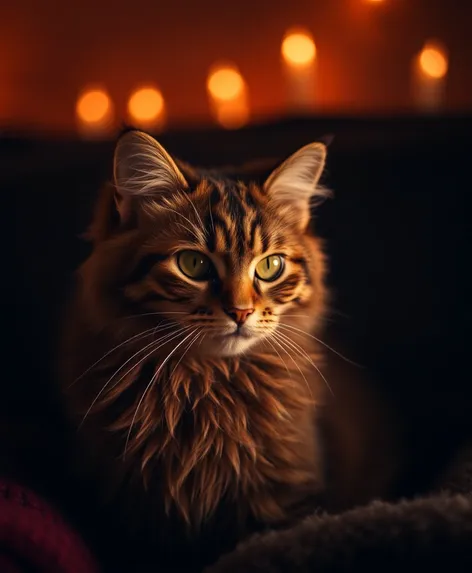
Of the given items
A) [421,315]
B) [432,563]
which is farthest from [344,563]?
[421,315]

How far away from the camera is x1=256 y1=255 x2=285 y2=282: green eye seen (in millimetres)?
1132

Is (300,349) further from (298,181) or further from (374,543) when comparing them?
(374,543)

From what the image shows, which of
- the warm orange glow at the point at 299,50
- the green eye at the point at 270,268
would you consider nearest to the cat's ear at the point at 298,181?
the green eye at the point at 270,268

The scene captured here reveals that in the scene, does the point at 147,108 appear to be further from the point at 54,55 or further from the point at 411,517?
the point at 411,517

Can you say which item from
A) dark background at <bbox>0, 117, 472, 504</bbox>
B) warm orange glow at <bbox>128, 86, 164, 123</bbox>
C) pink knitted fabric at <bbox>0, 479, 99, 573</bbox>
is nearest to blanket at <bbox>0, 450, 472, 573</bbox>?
pink knitted fabric at <bbox>0, 479, 99, 573</bbox>

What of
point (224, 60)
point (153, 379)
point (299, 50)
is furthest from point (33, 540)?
point (224, 60)

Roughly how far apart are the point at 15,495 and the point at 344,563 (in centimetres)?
50

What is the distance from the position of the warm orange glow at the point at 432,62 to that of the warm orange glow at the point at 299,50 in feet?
1.09

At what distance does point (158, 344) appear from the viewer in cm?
111

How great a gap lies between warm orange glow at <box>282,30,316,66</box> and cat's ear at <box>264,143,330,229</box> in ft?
2.90

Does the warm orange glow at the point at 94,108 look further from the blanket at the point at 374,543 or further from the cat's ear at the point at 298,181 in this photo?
the blanket at the point at 374,543

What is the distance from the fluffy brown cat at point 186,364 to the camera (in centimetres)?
109

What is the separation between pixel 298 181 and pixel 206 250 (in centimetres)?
26

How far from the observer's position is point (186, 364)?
112cm
